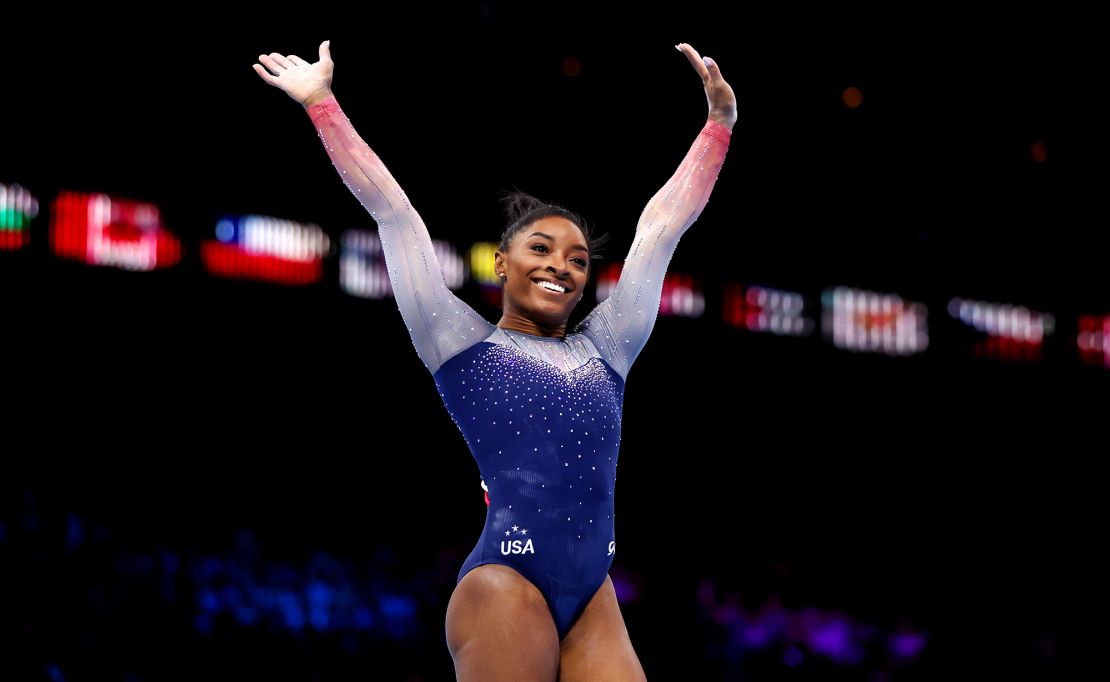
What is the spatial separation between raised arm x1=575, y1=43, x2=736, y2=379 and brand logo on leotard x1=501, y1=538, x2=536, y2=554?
47 centimetres

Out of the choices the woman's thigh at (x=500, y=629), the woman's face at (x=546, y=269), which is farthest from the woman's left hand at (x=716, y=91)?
the woman's thigh at (x=500, y=629)

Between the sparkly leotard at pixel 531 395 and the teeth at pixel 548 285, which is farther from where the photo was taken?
the teeth at pixel 548 285

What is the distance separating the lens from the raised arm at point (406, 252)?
2.48 metres

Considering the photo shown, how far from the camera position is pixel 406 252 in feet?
8.18

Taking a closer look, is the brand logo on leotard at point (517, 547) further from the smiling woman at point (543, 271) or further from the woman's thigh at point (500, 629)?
the smiling woman at point (543, 271)

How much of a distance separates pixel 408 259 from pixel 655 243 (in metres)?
0.55

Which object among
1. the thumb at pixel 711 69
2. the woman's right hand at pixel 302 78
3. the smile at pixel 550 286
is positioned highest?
the thumb at pixel 711 69

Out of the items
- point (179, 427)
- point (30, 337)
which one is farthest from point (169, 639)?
point (30, 337)

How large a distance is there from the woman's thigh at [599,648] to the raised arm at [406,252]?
57 centimetres

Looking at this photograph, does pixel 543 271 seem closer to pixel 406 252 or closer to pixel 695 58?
pixel 406 252

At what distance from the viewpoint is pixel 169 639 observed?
6441 mm

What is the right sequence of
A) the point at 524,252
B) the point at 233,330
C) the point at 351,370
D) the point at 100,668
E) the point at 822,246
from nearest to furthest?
the point at 524,252 → the point at 100,668 → the point at 233,330 → the point at 351,370 → the point at 822,246

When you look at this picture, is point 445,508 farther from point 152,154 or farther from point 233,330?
point 152,154

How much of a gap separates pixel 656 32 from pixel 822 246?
6.37ft
